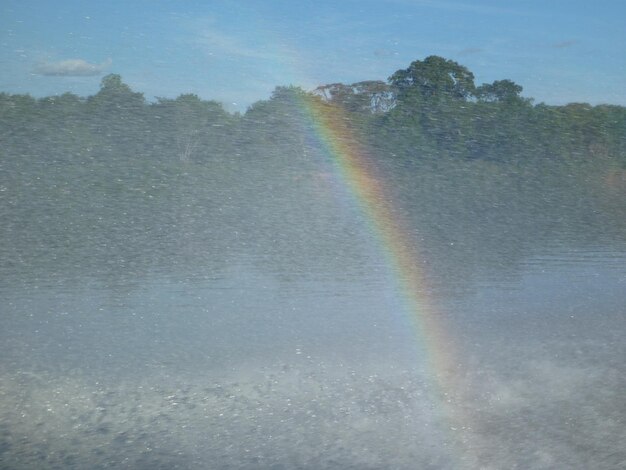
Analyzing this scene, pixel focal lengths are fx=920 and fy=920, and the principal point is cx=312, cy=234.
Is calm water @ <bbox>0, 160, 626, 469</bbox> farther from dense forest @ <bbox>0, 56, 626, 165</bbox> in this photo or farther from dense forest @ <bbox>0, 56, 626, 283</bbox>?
dense forest @ <bbox>0, 56, 626, 165</bbox>

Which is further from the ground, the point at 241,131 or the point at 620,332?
the point at 241,131

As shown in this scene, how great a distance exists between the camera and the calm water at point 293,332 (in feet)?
16.6

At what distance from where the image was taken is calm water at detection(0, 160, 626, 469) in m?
5.07

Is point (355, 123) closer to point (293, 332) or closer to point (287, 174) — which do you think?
point (287, 174)

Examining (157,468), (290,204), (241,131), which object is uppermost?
(241,131)

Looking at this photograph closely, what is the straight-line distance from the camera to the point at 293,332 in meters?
7.40

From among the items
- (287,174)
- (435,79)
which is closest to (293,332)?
(287,174)

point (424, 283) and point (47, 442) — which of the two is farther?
point (424, 283)

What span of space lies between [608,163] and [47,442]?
12.8 metres

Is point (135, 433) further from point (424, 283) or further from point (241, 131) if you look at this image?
point (241, 131)

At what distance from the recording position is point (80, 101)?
42.4 feet

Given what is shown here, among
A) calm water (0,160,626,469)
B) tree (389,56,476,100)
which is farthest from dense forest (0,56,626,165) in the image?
calm water (0,160,626,469)

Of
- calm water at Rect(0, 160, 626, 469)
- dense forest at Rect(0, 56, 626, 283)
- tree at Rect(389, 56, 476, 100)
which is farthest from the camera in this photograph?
tree at Rect(389, 56, 476, 100)

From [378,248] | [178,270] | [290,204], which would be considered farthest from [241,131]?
[178,270]
